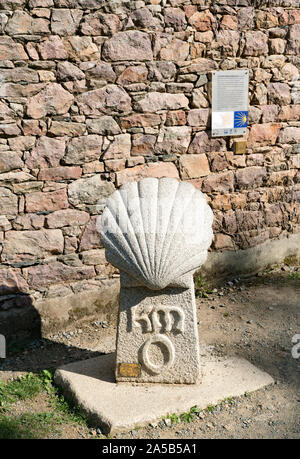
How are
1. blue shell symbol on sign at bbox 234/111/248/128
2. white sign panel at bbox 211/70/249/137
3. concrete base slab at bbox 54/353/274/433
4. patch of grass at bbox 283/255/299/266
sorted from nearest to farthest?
1. concrete base slab at bbox 54/353/274/433
2. white sign panel at bbox 211/70/249/137
3. blue shell symbol on sign at bbox 234/111/248/128
4. patch of grass at bbox 283/255/299/266

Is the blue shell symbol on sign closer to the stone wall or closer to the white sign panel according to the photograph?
→ the white sign panel

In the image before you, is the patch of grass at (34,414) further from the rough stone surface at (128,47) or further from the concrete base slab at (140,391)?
the rough stone surface at (128,47)

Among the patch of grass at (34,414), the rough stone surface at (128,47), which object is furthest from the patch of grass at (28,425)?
the rough stone surface at (128,47)

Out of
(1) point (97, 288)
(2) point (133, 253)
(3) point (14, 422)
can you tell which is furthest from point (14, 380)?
(2) point (133, 253)

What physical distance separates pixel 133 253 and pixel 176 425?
38.1 inches

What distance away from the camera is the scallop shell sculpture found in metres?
2.84

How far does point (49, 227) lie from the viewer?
3887 mm

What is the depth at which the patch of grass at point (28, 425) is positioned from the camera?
112 inches

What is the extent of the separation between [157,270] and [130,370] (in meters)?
0.67

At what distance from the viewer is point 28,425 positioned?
293 cm

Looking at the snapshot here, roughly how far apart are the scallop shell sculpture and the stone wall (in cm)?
101

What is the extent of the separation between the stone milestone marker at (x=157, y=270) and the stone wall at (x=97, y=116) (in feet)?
3.17

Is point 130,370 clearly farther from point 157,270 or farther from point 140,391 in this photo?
point 157,270

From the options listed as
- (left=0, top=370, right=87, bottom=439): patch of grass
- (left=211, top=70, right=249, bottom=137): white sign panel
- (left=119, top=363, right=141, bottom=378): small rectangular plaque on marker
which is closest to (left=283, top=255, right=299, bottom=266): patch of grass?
(left=211, top=70, right=249, bottom=137): white sign panel
